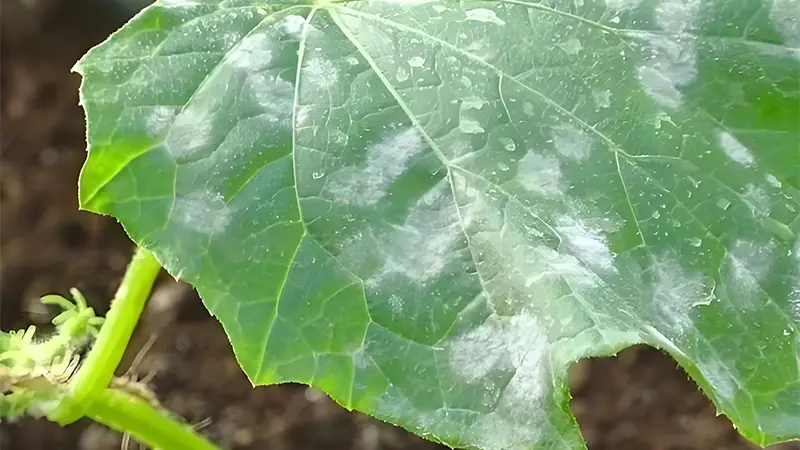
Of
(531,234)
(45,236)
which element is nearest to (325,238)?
(531,234)

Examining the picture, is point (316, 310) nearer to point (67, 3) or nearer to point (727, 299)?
point (727, 299)

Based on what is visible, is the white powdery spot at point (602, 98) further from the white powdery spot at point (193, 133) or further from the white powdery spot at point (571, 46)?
the white powdery spot at point (193, 133)

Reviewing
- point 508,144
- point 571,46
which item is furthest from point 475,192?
point 571,46

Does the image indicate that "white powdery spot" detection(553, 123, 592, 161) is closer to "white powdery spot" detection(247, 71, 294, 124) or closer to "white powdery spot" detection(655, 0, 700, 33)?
"white powdery spot" detection(655, 0, 700, 33)

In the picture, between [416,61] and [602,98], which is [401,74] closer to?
[416,61]

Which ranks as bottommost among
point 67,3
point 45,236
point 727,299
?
point 45,236

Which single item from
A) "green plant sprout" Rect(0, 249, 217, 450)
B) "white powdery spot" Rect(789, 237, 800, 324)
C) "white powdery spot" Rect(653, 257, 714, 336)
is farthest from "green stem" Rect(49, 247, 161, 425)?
"white powdery spot" Rect(789, 237, 800, 324)
